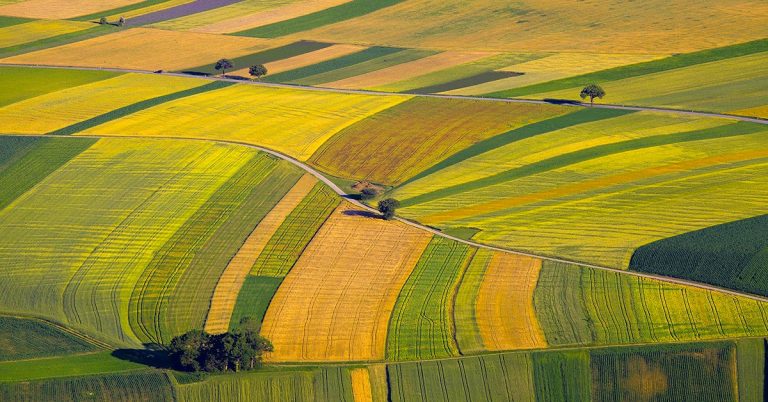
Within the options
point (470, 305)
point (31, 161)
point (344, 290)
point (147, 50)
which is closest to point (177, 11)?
point (147, 50)

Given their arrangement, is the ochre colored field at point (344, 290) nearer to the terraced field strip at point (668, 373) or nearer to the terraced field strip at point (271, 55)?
the terraced field strip at point (668, 373)

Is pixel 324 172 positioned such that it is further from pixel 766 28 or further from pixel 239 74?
pixel 766 28

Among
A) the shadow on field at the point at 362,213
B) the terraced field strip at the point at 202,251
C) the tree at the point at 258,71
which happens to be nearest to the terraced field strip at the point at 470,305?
the shadow on field at the point at 362,213

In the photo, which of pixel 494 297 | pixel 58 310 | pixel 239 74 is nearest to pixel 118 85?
pixel 239 74

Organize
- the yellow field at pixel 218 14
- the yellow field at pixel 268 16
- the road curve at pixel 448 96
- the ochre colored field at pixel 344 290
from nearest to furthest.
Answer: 1. the ochre colored field at pixel 344 290
2. the road curve at pixel 448 96
3. the yellow field at pixel 268 16
4. the yellow field at pixel 218 14

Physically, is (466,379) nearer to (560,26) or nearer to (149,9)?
(560,26)

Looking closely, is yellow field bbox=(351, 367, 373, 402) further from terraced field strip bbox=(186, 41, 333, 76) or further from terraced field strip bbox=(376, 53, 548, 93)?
terraced field strip bbox=(186, 41, 333, 76)
